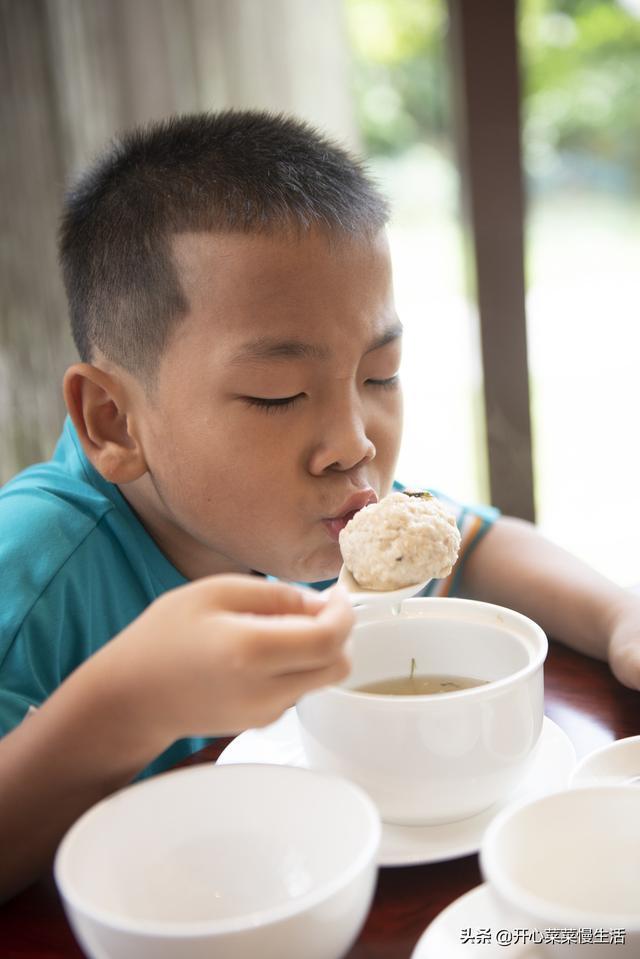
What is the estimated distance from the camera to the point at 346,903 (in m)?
0.52

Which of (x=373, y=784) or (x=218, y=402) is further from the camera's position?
(x=218, y=402)

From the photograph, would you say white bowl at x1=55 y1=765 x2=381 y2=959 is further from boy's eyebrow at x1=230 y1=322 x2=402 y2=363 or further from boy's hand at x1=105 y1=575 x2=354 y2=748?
boy's eyebrow at x1=230 y1=322 x2=402 y2=363

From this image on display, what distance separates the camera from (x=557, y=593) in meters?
1.27

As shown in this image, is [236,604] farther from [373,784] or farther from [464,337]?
[464,337]

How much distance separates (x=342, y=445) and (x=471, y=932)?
563 millimetres

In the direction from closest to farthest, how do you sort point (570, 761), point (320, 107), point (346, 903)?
point (346, 903), point (570, 761), point (320, 107)

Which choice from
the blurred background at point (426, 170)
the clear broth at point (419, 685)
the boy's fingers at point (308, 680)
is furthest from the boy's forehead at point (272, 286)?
the blurred background at point (426, 170)

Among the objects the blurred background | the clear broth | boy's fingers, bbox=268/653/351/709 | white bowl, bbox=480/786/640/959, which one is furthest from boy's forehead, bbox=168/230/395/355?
the blurred background

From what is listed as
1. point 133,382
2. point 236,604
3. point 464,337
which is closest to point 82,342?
point 133,382

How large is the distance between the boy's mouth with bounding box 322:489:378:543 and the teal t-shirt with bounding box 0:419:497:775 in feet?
0.82

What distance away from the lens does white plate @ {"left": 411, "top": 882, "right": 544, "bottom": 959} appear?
0.55 metres

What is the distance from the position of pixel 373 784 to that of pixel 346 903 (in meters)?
0.19

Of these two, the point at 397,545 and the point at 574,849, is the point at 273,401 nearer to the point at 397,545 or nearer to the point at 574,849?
the point at 397,545

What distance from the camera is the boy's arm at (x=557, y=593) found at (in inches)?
42.5
